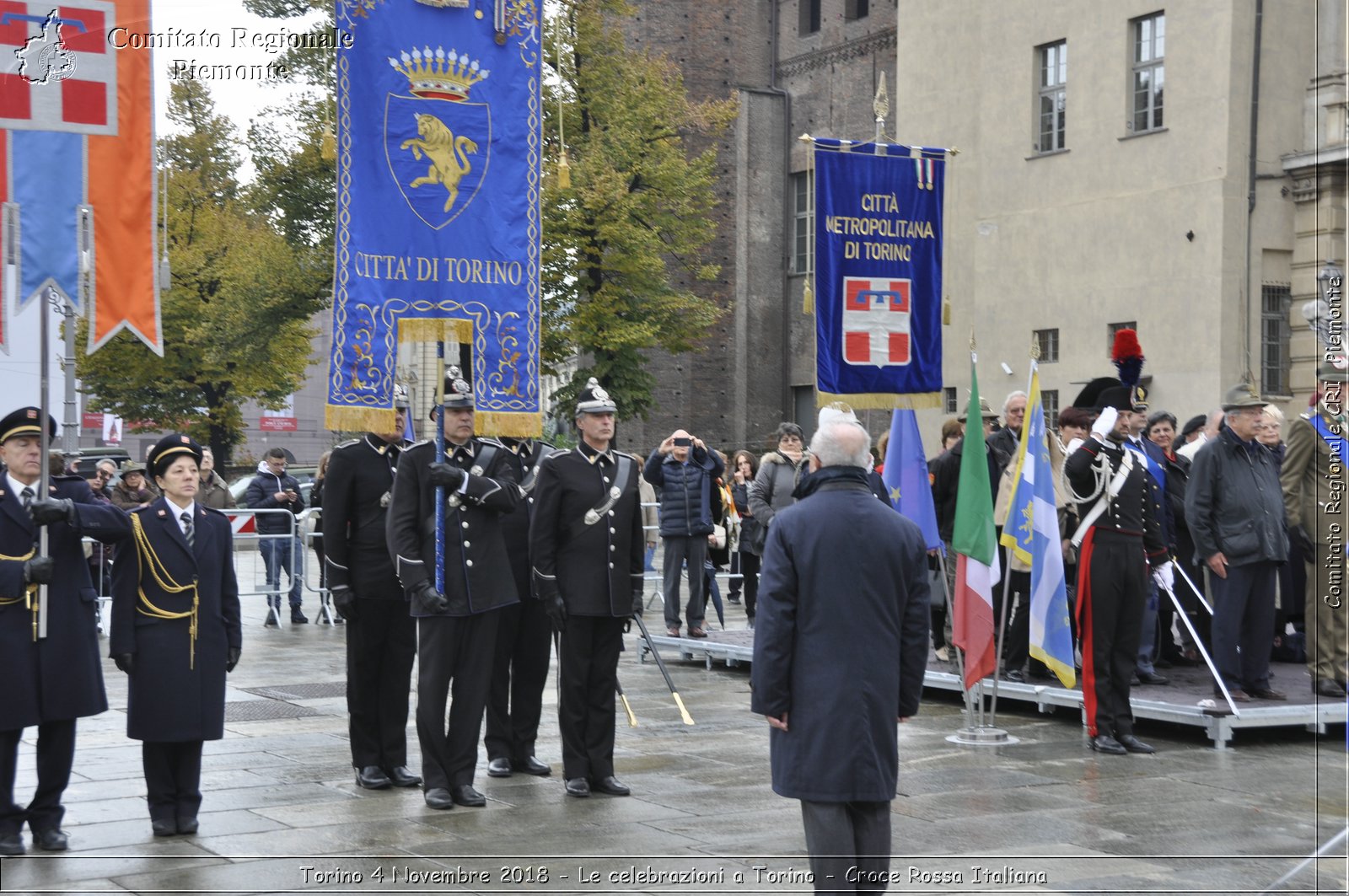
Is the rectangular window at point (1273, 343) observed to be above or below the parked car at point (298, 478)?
above

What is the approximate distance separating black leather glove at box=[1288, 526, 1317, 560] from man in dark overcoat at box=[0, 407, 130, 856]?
8662 millimetres

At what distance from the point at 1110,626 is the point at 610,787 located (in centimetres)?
360

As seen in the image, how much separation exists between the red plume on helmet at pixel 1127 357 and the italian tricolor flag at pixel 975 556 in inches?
57.8

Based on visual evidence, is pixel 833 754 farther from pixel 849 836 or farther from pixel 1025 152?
pixel 1025 152

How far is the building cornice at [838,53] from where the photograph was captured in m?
37.7

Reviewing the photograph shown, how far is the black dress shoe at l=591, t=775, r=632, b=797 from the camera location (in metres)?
8.73

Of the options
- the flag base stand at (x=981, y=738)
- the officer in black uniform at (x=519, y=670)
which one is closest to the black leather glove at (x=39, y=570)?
the officer in black uniform at (x=519, y=670)

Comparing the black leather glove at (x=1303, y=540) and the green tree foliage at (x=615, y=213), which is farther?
the green tree foliage at (x=615, y=213)

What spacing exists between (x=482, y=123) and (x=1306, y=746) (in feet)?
22.5

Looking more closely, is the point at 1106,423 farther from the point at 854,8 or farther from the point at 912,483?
the point at 854,8

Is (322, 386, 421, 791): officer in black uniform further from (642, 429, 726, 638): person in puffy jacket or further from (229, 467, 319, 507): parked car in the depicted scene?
(229, 467, 319, 507): parked car

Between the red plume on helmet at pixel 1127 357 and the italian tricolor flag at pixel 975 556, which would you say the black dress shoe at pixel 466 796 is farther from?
the red plume on helmet at pixel 1127 357

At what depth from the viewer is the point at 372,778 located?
8953 millimetres

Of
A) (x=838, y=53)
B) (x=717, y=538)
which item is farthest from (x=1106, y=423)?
(x=838, y=53)
